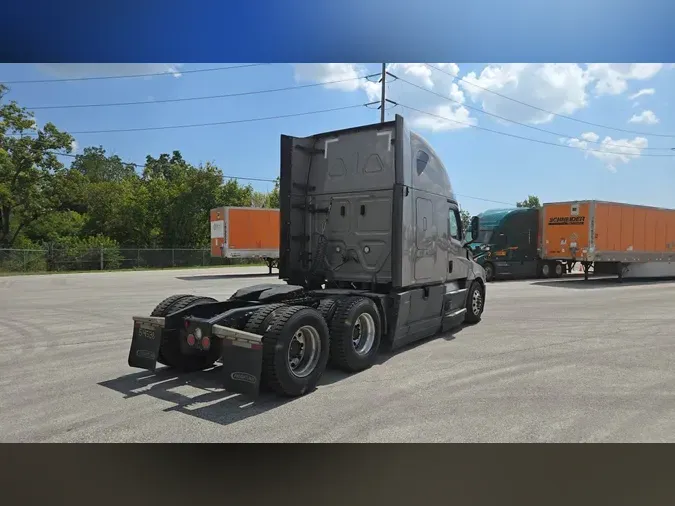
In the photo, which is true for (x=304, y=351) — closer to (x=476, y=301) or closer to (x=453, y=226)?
(x=453, y=226)

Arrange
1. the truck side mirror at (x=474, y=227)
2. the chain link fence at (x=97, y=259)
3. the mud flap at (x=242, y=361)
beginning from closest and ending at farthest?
the mud flap at (x=242, y=361), the truck side mirror at (x=474, y=227), the chain link fence at (x=97, y=259)

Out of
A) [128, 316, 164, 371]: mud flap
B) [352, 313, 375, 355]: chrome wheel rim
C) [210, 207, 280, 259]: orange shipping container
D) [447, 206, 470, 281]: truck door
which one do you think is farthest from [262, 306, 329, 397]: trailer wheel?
[210, 207, 280, 259]: orange shipping container

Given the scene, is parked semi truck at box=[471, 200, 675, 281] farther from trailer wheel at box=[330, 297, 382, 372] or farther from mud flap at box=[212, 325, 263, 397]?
mud flap at box=[212, 325, 263, 397]

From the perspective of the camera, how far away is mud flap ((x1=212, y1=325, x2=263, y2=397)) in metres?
4.89

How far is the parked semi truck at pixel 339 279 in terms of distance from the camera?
540 cm

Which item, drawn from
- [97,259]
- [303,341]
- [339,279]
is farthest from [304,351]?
[97,259]

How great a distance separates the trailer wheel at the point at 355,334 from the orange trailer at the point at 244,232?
17951mm

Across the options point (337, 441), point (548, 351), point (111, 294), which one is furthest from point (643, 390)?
point (111, 294)

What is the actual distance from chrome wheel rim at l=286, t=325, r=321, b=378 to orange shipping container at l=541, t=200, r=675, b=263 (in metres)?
17.8

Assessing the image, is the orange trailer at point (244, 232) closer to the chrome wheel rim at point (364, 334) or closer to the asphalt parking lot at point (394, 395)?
the asphalt parking lot at point (394, 395)

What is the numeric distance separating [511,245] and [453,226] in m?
14.5

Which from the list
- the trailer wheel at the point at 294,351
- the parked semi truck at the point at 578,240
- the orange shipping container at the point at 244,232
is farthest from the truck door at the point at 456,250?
the orange shipping container at the point at 244,232

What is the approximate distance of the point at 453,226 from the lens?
9.15 meters

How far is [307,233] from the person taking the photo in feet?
27.2
